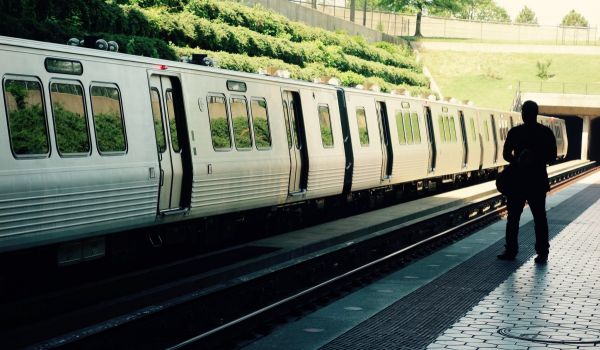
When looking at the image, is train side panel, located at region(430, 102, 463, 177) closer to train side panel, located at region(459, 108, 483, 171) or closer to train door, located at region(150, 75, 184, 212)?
train side panel, located at region(459, 108, 483, 171)

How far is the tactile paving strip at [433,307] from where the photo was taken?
29.1 ft

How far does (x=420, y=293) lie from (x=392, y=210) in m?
11.1

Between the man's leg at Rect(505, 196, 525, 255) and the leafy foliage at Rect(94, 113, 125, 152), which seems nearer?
the leafy foliage at Rect(94, 113, 125, 152)

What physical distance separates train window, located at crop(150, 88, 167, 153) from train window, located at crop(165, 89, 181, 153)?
0.23 m

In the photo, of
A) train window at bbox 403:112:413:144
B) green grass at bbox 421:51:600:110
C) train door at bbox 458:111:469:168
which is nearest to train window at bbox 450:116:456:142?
train door at bbox 458:111:469:168

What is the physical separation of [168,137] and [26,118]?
3382mm

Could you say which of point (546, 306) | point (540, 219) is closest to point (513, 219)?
point (540, 219)

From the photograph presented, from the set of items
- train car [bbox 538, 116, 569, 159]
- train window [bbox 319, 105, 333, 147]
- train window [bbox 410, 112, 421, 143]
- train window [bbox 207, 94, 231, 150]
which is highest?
train window [bbox 207, 94, 231, 150]

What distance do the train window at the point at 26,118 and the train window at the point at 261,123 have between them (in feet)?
20.9

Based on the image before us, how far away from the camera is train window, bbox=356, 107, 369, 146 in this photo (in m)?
23.1

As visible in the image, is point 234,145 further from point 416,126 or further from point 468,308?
point 416,126

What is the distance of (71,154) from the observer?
1141cm

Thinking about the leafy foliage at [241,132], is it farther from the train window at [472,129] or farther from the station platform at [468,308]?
the train window at [472,129]

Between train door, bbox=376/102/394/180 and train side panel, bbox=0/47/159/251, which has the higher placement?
train side panel, bbox=0/47/159/251
